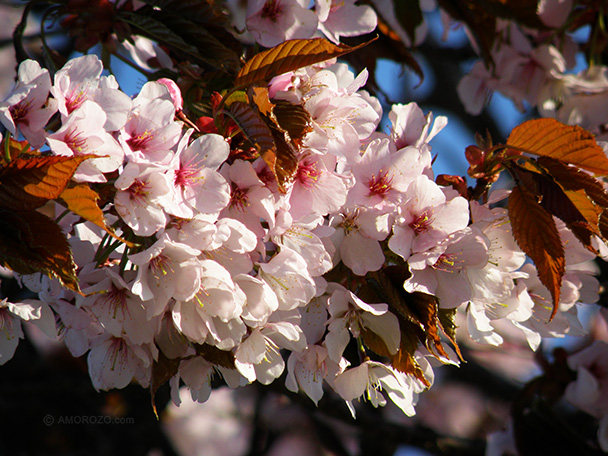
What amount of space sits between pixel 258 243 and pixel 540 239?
0.41 m

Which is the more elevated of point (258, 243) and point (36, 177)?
point (36, 177)

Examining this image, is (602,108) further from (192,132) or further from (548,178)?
(192,132)

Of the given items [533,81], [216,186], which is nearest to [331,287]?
[216,186]

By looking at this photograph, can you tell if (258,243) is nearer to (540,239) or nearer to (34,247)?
(34,247)

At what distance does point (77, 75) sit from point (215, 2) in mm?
400

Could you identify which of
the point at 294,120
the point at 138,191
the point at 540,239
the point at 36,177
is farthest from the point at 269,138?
the point at 540,239

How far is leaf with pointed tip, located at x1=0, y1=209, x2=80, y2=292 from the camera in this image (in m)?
0.71

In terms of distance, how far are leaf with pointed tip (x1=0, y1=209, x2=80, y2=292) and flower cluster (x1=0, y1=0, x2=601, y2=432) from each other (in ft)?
0.25

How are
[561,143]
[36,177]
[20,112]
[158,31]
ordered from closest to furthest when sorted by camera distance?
[36,177] < [20,112] < [561,143] < [158,31]

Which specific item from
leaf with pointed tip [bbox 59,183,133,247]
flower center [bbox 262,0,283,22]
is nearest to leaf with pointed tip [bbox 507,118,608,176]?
flower center [bbox 262,0,283,22]

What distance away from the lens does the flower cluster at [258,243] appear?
0.77 metres

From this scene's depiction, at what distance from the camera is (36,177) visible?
2.25 ft

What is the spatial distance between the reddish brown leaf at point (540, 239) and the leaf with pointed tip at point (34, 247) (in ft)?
2.03

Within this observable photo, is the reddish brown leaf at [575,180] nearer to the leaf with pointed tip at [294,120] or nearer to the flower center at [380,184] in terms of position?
the flower center at [380,184]
